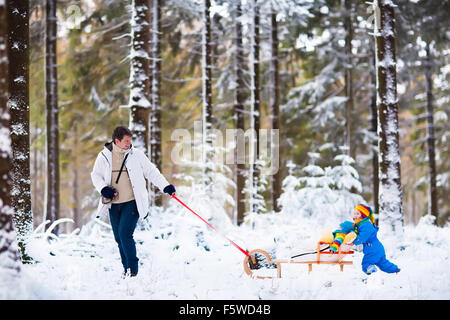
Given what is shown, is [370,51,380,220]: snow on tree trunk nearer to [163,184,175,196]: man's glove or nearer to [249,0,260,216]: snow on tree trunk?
[249,0,260,216]: snow on tree trunk

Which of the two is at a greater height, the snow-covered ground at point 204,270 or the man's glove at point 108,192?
the man's glove at point 108,192

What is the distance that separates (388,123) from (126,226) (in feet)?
19.8

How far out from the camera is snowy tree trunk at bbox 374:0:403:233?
9469mm

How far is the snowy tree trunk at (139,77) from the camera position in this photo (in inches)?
388

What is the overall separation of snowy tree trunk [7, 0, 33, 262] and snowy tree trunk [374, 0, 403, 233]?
270 inches

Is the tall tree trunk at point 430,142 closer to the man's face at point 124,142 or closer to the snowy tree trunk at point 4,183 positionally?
the man's face at point 124,142

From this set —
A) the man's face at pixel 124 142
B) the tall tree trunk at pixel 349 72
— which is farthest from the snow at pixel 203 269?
the tall tree trunk at pixel 349 72

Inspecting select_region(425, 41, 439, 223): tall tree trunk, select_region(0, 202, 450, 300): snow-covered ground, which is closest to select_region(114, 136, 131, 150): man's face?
select_region(0, 202, 450, 300): snow-covered ground

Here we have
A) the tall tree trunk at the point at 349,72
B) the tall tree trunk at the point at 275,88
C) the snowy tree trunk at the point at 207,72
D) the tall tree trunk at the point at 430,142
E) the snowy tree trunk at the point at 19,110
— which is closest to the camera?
the snowy tree trunk at the point at 19,110

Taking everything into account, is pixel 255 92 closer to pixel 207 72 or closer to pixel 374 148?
pixel 207 72

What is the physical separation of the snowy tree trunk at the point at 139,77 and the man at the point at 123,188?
3432mm

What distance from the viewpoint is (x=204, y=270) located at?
23.9 feet
